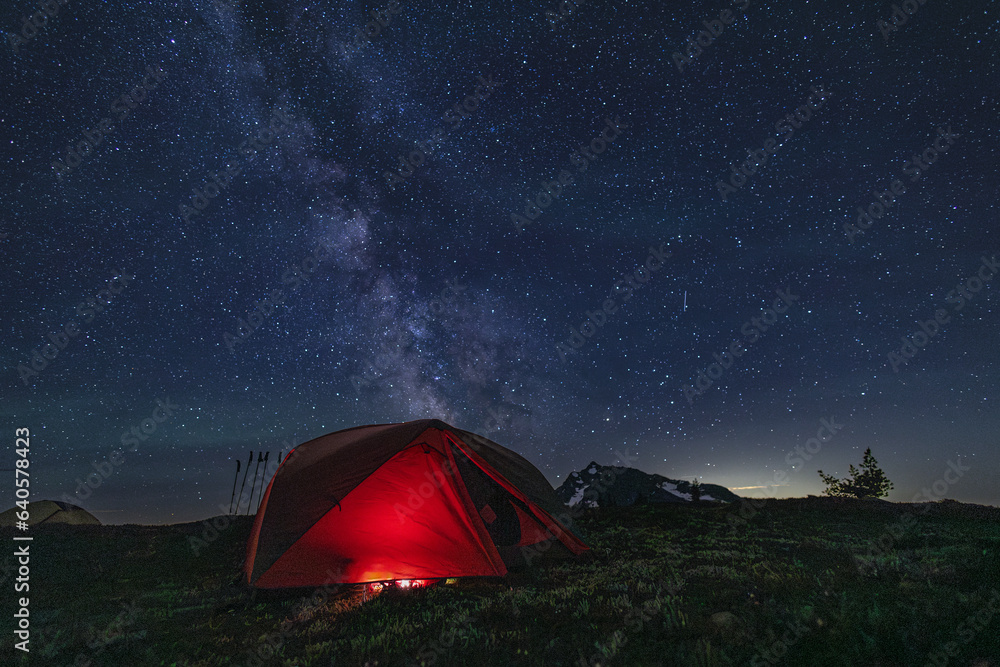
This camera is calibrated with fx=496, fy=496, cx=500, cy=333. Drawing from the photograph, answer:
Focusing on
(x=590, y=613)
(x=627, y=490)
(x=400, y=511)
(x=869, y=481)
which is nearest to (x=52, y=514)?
(x=400, y=511)

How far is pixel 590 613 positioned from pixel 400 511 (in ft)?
14.1

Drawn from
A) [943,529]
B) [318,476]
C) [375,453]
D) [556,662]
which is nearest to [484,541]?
[375,453]

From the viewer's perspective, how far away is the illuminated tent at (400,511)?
8.24 m

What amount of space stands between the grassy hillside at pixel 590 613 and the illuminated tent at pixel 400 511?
0.54m

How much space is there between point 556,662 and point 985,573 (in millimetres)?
5470

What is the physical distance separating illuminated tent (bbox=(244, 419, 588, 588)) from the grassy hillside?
54 centimetres

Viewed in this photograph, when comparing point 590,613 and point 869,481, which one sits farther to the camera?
point 869,481

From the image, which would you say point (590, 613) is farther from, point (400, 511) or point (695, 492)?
point (695, 492)

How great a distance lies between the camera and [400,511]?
30.0 ft

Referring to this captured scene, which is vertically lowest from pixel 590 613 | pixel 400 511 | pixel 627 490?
pixel 590 613

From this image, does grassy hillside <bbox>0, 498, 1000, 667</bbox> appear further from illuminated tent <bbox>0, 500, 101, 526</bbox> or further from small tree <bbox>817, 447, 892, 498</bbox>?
small tree <bbox>817, 447, 892, 498</bbox>

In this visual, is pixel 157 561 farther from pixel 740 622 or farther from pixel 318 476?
pixel 740 622

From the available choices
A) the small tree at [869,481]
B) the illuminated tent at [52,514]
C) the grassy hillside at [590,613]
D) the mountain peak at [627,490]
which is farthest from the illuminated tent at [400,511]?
the small tree at [869,481]

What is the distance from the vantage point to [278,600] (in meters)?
7.66
